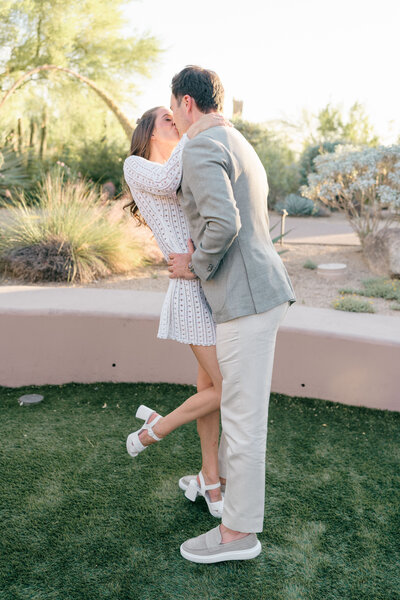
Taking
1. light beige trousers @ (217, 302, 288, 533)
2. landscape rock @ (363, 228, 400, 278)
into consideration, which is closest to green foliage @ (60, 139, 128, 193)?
landscape rock @ (363, 228, 400, 278)

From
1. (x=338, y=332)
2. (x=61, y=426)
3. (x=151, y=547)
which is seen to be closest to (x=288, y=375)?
(x=338, y=332)

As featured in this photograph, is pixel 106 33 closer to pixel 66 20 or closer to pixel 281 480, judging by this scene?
pixel 66 20

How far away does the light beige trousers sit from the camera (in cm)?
195

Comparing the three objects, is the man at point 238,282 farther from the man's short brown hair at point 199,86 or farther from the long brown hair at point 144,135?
the long brown hair at point 144,135

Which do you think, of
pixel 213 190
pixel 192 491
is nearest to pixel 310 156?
pixel 192 491

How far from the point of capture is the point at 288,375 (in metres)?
3.66

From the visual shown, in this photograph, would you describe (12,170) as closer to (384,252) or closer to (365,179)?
(365,179)

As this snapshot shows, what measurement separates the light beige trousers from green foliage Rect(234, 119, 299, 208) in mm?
14166

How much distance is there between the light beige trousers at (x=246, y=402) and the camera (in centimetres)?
195

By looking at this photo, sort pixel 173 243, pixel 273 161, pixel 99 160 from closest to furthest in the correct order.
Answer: pixel 173 243, pixel 99 160, pixel 273 161

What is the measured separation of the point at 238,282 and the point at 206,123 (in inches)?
21.2

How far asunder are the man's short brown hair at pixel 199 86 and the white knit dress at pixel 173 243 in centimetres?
27

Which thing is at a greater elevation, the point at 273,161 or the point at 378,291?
the point at 273,161

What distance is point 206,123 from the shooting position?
74.5 inches
